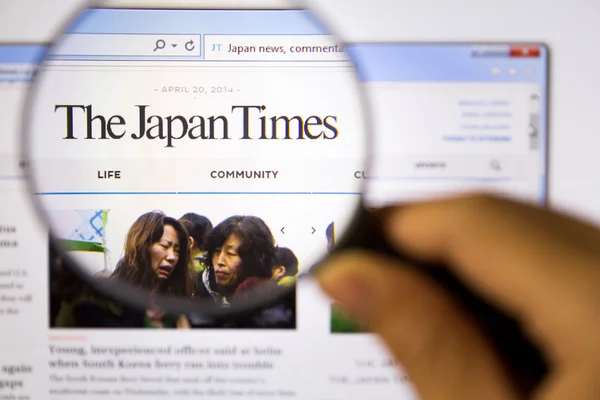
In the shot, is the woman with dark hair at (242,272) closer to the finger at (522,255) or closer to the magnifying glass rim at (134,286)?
the magnifying glass rim at (134,286)

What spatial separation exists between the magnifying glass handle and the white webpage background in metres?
0.39

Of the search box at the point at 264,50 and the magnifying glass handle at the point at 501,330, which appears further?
the search box at the point at 264,50

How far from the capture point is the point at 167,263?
24.0 inches

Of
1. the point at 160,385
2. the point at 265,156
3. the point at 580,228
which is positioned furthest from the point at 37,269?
the point at 580,228

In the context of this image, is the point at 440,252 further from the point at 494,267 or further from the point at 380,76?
the point at 380,76

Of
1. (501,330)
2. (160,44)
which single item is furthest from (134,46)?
(501,330)

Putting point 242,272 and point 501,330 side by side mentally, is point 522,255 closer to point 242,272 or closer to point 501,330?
point 501,330

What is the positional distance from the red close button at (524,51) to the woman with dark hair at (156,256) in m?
0.47

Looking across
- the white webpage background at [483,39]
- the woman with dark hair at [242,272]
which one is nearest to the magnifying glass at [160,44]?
the white webpage background at [483,39]

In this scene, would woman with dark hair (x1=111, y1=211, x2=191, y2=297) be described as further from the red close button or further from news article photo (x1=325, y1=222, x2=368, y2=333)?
the red close button

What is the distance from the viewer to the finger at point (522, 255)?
0.85 ft

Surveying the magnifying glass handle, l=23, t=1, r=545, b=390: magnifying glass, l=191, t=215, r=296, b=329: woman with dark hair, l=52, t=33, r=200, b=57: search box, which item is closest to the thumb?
the magnifying glass handle

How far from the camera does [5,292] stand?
0.66 m

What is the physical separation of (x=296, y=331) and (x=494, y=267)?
43 cm
